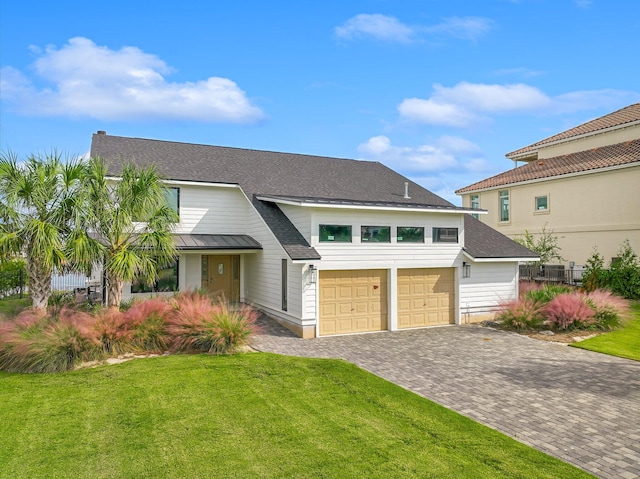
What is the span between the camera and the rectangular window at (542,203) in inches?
1059

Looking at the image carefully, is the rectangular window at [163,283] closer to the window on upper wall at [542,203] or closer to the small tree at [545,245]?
the small tree at [545,245]

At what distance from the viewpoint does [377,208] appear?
48.3ft

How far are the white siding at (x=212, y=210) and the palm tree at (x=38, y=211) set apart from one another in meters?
5.55

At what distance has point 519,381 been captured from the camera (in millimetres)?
9414

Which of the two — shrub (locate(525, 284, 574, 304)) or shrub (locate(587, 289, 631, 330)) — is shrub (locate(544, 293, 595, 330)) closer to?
shrub (locate(587, 289, 631, 330))

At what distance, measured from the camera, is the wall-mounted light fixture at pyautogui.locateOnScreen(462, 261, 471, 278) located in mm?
16719

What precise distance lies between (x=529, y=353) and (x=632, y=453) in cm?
639

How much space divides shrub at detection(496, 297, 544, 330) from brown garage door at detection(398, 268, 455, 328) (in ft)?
6.55

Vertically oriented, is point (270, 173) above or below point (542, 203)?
above

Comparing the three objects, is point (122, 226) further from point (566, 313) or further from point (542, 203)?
point (542, 203)

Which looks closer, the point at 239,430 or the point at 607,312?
the point at 239,430

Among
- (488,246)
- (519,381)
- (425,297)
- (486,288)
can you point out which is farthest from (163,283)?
(488,246)

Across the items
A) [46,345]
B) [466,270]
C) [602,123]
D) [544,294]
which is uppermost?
[602,123]

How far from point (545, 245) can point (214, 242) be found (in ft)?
67.0
